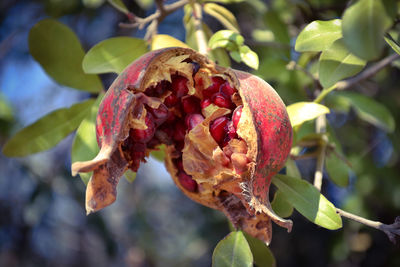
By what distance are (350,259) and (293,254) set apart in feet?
0.92

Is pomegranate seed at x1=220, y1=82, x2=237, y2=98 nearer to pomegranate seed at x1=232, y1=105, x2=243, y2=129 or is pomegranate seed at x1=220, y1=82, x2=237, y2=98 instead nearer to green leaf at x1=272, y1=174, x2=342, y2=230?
pomegranate seed at x1=232, y1=105, x2=243, y2=129

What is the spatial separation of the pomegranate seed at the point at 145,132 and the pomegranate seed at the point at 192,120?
67 millimetres

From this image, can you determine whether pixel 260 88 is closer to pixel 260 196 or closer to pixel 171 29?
pixel 260 196

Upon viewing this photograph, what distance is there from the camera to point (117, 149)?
705mm

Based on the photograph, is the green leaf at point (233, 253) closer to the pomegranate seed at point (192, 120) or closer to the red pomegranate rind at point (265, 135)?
the red pomegranate rind at point (265, 135)

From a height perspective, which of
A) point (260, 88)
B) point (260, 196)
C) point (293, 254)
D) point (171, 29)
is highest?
point (260, 88)

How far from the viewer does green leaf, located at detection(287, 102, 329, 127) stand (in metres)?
0.76

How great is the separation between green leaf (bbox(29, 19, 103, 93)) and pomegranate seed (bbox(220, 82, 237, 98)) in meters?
0.36

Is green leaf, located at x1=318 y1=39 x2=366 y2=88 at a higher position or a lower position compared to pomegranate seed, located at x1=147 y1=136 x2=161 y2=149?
higher

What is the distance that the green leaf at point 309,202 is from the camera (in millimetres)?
685

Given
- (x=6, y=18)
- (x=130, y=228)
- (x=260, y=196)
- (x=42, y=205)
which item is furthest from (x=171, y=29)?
(x=260, y=196)

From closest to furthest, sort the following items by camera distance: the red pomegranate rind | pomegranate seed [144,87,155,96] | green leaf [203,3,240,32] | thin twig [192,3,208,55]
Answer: the red pomegranate rind, pomegranate seed [144,87,155,96], thin twig [192,3,208,55], green leaf [203,3,240,32]

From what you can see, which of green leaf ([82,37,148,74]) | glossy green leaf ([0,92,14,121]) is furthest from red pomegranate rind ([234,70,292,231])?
glossy green leaf ([0,92,14,121])

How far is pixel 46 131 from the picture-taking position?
0.93 m
